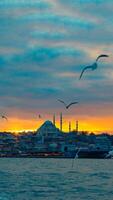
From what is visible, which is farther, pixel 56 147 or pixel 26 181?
pixel 56 147

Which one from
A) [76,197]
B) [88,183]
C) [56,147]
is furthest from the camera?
[56,147]

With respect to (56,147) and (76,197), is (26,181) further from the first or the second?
(56,147)

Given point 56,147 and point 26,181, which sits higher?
point 56,147

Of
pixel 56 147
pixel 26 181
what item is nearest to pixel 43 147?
pixel 56 147

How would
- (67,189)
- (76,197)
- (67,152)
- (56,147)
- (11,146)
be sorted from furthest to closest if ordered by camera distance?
(11,146), (56,147), (67,152), (67,189), (76,197)

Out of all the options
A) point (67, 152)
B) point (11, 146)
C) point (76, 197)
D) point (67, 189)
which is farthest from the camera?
point (11, 146)

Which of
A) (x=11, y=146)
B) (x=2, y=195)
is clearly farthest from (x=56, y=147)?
(x=2, y=195)

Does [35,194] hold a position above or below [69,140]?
below

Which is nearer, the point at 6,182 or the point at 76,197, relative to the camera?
the point at 76,197

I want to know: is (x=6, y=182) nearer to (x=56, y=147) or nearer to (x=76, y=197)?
(x=76, y=197)
